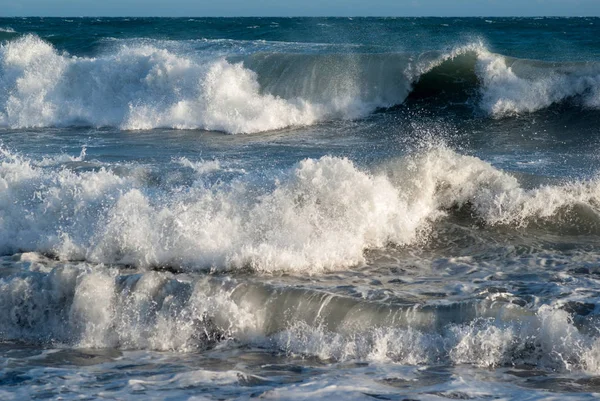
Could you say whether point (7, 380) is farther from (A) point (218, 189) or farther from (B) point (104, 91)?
(B) point (104, 91)

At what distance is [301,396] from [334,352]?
855mm

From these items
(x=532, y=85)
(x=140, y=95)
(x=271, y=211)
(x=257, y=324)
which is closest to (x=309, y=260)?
(x=271, y=211)

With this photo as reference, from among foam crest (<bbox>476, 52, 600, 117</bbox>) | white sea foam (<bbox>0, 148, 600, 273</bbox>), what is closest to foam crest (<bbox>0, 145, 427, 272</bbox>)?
white sea foam (<bbox>0, 148, 600, 273</bbox>)

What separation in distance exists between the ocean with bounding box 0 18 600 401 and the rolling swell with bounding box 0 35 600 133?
31 centimetres

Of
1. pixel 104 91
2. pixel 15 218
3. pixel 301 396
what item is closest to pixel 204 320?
pixel 301 396

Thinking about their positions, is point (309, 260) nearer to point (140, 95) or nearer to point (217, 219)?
point (217, 219)

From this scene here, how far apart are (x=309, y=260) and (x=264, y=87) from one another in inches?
430

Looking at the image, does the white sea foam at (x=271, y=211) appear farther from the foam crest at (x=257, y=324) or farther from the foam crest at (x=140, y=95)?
the foam crest at (x=140, y=95)

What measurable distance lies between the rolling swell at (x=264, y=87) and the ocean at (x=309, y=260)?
0.31m

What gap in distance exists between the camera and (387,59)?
1853 centimetres

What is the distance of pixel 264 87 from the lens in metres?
17.9

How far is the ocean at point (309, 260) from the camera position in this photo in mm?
5223

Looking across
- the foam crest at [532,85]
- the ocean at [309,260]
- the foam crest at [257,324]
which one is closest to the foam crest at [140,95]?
the ocean at [309,260]

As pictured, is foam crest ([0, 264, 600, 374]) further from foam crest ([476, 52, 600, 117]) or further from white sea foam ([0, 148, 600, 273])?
foam crest ([476, 52, 600, 117])
